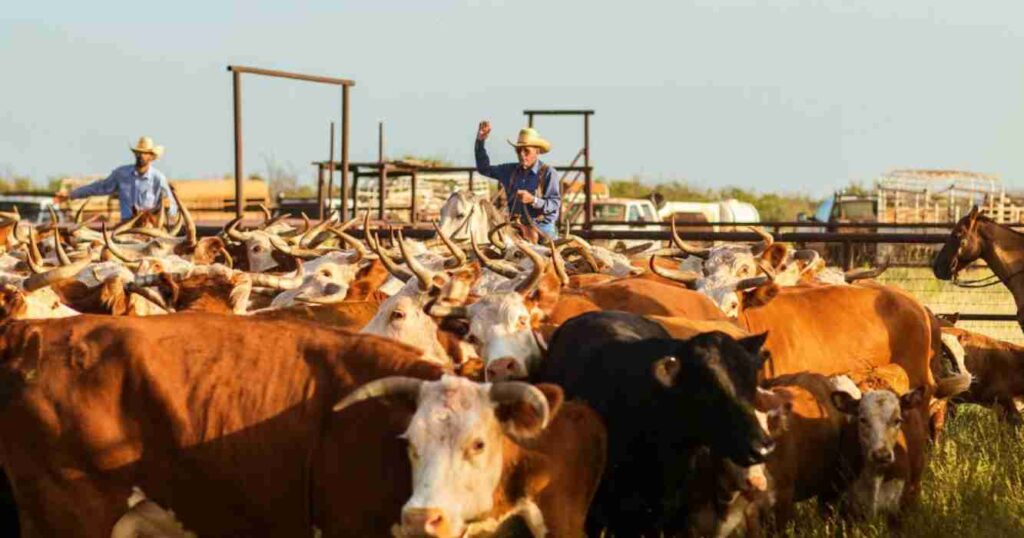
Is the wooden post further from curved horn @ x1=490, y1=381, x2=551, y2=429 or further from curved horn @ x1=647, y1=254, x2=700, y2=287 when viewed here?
curved horn @ x1=490, y1=381, x2=551, y2=429

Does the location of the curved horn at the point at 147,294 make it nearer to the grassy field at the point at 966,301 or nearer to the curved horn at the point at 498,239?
the curved horn at the point at 498,239

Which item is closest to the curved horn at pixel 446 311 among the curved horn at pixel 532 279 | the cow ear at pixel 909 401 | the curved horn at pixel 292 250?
the curved horn at pixel 532 279

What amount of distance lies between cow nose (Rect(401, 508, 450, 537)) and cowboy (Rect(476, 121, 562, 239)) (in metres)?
8.46

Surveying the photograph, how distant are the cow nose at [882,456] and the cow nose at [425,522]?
2952mm

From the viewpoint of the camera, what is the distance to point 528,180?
14258mm

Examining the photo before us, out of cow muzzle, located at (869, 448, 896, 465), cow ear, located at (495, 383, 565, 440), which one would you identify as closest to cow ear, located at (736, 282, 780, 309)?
cow muzzle, located at (869, 448, 896, 465)

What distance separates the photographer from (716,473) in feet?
23.0

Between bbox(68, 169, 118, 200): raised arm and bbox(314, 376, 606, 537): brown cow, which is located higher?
bbox(68, 169, 118, 200): raised arm

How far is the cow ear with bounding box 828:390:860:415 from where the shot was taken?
7941mm

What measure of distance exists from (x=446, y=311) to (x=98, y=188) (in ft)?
28.6

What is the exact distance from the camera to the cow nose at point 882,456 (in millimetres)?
7770

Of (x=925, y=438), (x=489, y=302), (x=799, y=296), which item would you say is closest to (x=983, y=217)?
(x=799, y=296)

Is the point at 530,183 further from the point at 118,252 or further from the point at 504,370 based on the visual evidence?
the point at 504,370

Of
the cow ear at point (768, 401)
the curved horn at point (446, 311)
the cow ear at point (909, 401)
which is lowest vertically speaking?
the cow ear at point (909, 401)
